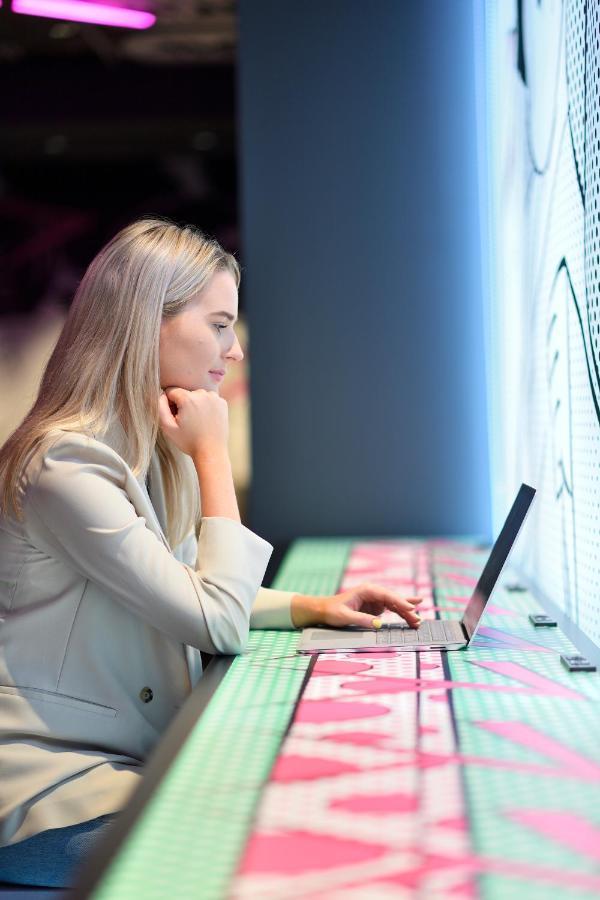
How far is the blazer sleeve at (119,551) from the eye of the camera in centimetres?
135

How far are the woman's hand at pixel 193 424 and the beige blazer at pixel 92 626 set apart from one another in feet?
0.49

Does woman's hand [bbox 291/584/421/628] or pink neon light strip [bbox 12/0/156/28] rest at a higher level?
pink neon light strip [bbox 12/0/156/28]

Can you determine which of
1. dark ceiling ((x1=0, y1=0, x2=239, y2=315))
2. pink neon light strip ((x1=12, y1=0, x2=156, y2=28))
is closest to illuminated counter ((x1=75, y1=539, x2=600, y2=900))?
pink neon light strip ((x1=12, y1=0, x2=156, y2=28))

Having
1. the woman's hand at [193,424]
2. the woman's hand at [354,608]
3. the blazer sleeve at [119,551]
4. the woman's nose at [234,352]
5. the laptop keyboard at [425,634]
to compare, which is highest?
the woman's nose at [234,352]

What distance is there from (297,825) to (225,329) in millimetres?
963

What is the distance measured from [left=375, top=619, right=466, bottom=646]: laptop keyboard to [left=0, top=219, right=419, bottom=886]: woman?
3cm

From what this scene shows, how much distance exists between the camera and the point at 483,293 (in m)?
3.14

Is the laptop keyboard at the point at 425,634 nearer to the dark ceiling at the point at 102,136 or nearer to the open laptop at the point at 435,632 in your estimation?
the open laptop at the point at 435,632

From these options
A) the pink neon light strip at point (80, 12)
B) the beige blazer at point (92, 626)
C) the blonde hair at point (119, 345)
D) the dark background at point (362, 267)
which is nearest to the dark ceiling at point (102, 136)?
the pink neon light strip at point (80, 12)

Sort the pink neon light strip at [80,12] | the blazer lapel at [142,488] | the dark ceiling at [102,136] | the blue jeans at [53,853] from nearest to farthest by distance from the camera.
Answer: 1. the blue jeans at [53,853]
2. the blazer lapel at [142,488]
3. the pink neon light strip at [80,12]
4. the dark ceiling at [102,136]

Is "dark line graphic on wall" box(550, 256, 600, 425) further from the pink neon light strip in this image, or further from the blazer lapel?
the pink neon light strip

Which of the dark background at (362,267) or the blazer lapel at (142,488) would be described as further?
the dark background at (362,267)

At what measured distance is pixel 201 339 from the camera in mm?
1608

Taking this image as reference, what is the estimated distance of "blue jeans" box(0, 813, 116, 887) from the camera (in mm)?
1276
